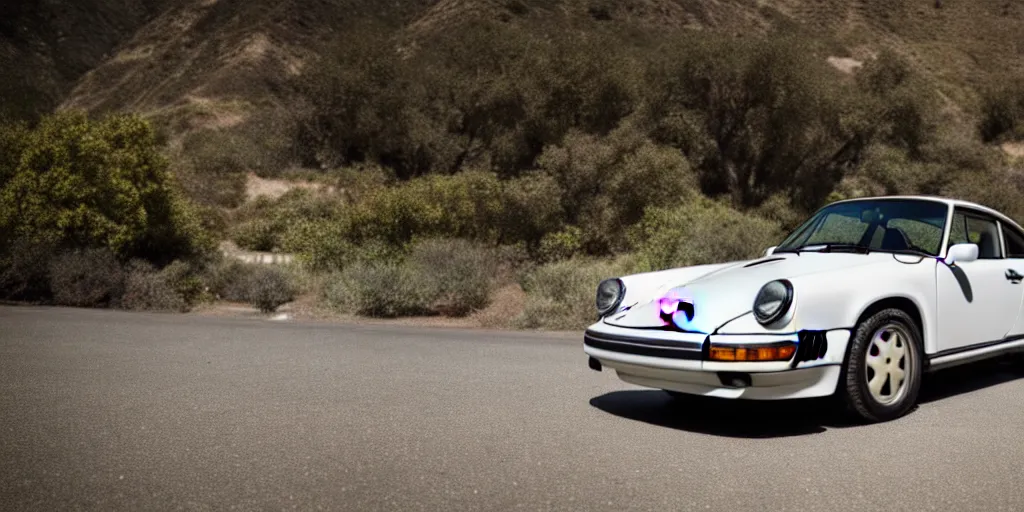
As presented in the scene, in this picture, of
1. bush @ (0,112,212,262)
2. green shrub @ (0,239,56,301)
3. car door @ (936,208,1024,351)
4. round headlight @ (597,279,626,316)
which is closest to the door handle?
car door @ (936,208,1024,351)

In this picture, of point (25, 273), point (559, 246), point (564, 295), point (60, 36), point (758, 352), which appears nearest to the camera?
point (758, 352)

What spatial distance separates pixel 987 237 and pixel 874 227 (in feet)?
3.36

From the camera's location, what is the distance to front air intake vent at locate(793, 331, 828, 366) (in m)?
4.71

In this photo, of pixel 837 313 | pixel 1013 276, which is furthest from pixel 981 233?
pixel 837 313

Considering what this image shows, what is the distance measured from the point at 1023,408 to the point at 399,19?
59566 mm

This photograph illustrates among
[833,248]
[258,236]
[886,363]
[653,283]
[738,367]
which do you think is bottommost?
[258,236]

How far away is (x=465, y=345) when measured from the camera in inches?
374

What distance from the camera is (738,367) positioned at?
4668 mm

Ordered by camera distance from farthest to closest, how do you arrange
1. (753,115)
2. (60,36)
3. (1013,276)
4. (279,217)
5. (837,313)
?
(60,36)
(753,115)
(279,217)
(1013,276)
(837,313)

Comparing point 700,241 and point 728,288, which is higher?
point 728,288

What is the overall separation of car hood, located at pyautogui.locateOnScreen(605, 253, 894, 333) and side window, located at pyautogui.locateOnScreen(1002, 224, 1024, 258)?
163cm

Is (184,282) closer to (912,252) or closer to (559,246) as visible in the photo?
(559,246)

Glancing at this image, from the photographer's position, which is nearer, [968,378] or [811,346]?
[811,346]

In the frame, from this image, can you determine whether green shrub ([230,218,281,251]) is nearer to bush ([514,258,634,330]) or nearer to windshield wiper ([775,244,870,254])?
bush ([514,258,634,330])
